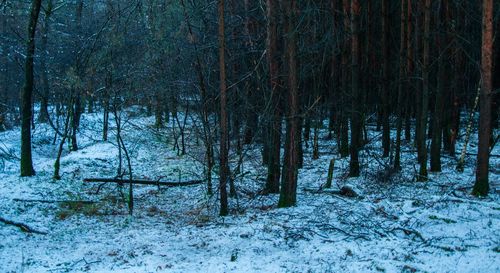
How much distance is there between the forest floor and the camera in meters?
7.55

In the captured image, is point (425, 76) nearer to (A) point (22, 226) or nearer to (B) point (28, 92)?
(A) point (22, 226)

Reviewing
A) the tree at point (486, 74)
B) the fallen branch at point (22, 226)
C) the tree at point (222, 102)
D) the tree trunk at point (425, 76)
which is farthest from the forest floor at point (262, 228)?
the tree at point (486, 74)

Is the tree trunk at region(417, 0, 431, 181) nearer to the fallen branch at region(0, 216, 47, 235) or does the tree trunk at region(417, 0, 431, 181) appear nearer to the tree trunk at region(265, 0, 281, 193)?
the tree trunk at region(265, 0, 281, 193)

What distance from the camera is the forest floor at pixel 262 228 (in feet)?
24.8

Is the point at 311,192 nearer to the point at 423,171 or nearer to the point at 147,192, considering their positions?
the point at 423,171

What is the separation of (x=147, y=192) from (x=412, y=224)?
9.19 m

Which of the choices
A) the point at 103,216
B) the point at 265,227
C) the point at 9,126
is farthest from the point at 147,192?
the point at 9,126

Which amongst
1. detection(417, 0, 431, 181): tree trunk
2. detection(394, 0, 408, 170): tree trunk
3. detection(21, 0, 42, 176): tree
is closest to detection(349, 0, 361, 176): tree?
detection(394, 0, 408, 170): tree trunk

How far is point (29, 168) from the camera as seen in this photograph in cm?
1541

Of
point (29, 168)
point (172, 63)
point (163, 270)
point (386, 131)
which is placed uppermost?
point (172, 63)

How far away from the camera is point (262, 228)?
9.23 m

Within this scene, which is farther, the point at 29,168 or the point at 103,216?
the point at 29,168

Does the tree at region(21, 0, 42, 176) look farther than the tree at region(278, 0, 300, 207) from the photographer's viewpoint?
Yes

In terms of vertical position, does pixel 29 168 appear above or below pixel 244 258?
above
